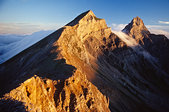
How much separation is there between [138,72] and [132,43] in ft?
232

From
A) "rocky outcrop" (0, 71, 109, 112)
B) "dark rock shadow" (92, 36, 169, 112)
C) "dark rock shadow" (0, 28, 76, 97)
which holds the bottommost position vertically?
"dark rock shadow" (92, 36, 169, 112)

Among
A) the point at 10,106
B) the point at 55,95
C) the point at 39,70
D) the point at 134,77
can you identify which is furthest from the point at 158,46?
the point at 10,106

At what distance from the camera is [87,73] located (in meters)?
70.1

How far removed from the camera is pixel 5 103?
1020 centimetres

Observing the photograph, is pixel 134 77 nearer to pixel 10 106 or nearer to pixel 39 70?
pixel 39 70

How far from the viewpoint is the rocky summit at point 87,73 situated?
16.3 metres

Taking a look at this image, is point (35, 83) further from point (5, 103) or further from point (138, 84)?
point (138, 84)

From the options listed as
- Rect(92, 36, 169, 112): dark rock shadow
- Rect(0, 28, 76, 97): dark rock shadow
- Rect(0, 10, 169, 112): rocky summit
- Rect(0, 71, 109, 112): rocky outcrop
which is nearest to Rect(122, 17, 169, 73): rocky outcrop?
Rect(0, 10, 169, 112): rocky summit

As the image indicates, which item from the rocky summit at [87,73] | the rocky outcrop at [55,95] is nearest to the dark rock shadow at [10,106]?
the rocky summit at [87,73]

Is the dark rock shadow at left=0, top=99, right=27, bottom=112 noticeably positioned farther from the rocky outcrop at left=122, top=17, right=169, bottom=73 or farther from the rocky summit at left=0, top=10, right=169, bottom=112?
the rocky outcrop at left=122, top=17, right=169, bottom=73

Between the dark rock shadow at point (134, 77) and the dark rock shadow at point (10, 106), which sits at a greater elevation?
the dark rock shadow at point (10, 106)

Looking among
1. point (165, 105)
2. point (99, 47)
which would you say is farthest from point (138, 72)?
point (99, 47)

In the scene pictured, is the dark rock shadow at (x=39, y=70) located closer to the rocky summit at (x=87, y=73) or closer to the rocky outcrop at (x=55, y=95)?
the rocky summit at (x=87, y=73)

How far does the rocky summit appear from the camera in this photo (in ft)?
53.5
